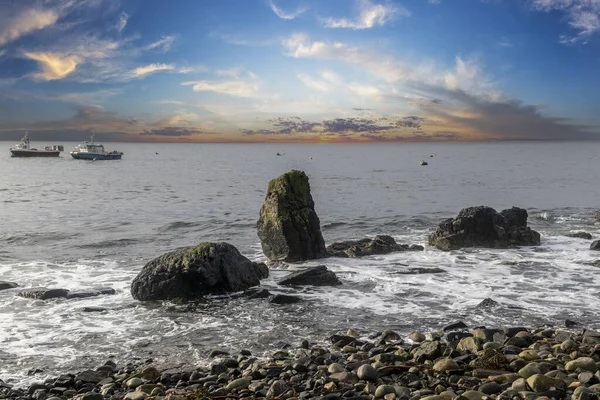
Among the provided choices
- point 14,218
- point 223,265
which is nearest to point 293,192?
point 223,265

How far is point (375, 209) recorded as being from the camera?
4791 centimetres

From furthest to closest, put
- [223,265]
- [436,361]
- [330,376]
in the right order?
[223,265], [436,361], [330,376]

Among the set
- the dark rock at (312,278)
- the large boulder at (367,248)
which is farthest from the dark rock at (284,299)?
the large boulder at (367,248)

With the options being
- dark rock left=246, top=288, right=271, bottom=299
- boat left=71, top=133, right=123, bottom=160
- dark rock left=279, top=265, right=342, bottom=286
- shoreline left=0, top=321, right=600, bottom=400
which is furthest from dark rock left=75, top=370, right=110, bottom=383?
boat left=71, top=133, right=123, bottom=160

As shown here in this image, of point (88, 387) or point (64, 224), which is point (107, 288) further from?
point (64, 224)

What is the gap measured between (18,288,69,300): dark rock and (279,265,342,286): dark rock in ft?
25.5

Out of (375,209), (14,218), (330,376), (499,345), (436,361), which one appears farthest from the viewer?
(375,209)

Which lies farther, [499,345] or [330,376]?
[499,345]

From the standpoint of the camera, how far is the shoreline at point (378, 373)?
1016 centimetres

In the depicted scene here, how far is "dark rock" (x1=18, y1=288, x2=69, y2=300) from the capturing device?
18.7 m

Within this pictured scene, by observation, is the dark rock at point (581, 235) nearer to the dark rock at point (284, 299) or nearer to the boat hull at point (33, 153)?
the dark rock at point (284, 299)

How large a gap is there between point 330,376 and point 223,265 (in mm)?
9057

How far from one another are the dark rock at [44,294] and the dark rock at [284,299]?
289 inches

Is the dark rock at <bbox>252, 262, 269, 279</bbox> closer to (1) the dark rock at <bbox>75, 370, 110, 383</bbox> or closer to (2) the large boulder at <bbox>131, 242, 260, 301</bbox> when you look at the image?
(2) the large boulder at <bbox>131, 242, 260, 301</bbox>
